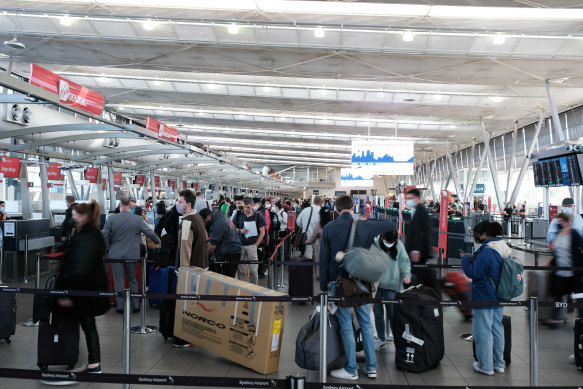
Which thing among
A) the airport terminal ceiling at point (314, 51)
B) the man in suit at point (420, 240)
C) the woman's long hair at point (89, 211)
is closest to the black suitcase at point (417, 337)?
the man in suit at point (420, 240)

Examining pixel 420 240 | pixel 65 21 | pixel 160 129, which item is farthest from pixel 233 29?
pixel 420 240

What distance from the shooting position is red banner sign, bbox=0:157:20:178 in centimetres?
1114

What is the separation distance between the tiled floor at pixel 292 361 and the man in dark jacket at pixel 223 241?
5.05 feet

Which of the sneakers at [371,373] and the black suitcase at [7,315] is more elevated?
the black suitcase at [7,315]

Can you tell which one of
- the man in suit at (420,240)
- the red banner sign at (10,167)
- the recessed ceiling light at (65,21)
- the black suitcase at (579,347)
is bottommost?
the black suitcase at (579,347)

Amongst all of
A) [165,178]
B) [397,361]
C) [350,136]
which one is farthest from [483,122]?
[397,361]

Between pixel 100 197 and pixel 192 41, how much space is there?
6052 mm

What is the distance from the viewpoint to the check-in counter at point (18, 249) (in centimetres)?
1052

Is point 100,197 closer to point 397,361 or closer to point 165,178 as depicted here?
point 165,178

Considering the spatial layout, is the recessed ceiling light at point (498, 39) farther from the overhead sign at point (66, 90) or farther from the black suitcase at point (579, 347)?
the overhead sign at point (66, 90)

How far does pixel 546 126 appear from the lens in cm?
2595

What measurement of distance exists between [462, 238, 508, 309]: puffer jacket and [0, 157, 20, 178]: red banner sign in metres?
10.2

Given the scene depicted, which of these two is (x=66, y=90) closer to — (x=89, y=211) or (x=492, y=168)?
(x=89, y=211)

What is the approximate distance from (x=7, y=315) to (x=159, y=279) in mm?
2368
